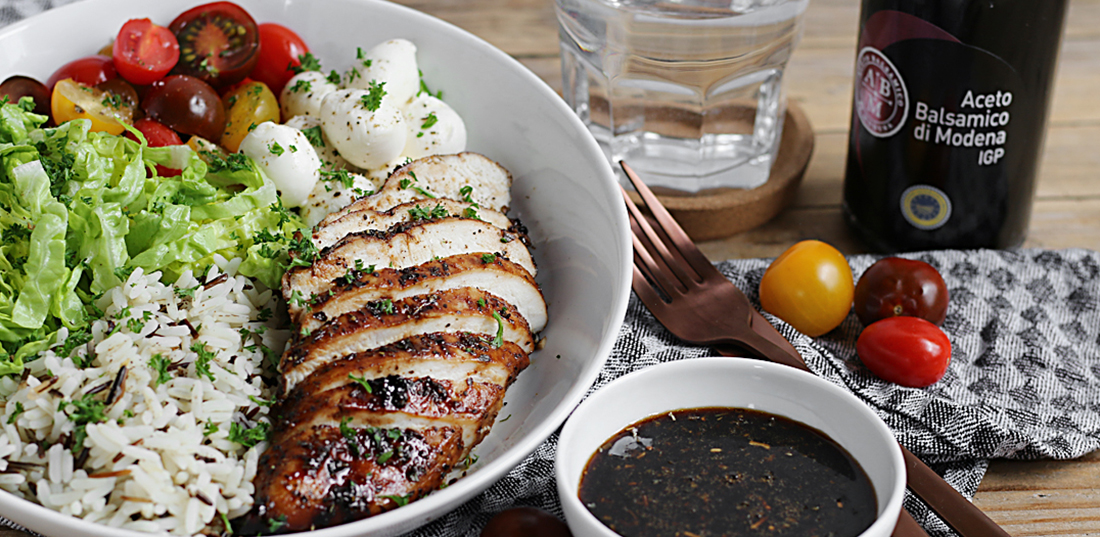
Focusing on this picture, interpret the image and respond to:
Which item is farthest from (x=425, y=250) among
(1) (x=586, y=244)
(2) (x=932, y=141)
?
(2) (x=932, y=141)

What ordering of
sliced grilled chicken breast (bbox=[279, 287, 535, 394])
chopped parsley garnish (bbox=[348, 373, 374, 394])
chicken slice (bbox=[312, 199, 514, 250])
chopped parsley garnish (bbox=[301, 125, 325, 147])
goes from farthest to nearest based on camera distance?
chopped parsley garnish (bbox=[301, 125, 325, 147]), chicken slice (bbox=[312, 199, 514, 250]), sliced grilled chicken breast (bbox=[279, 287, 535, 394]), chopped parsley garnish (bbox=[348, 373, 374, 394])

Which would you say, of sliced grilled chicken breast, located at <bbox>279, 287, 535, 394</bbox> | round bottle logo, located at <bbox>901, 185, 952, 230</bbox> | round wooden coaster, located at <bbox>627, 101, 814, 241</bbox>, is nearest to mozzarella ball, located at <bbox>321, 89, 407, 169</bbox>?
sliced grilled chicken breast, located at <bbox>279, 287, 535, 394</bbox>

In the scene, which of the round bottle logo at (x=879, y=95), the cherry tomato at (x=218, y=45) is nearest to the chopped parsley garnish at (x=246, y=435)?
the cherry tomato at (x=218, y=45)

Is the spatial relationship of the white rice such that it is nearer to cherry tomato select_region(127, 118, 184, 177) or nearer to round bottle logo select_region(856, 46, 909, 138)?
cherry tomato select_region(127, 118, 184, 177)

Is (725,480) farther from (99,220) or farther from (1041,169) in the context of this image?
(1041,169)

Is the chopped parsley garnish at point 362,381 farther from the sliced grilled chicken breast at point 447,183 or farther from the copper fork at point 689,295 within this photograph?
the copper fork at point 689,295
